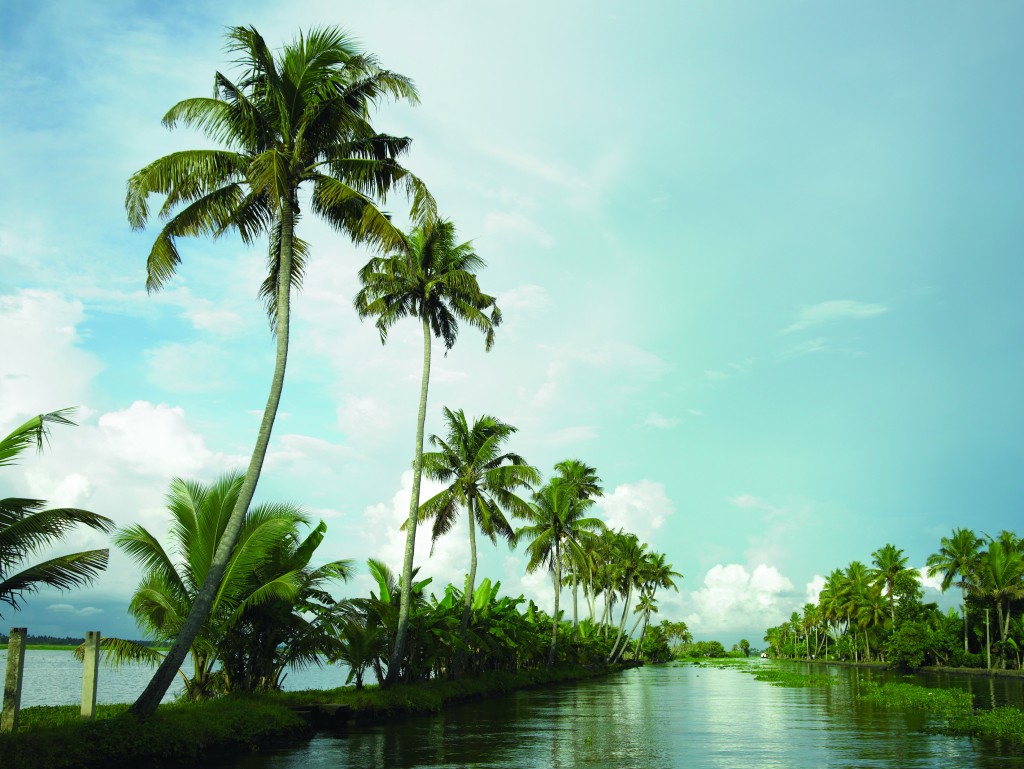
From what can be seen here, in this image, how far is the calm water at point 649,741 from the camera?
47.9 feet

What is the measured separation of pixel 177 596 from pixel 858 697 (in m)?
28.2

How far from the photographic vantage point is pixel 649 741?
60.3ft

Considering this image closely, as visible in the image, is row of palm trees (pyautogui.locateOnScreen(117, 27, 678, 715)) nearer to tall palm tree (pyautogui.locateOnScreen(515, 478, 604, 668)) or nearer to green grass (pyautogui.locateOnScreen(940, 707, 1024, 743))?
green grass (pyautogui.locateOnScreen(940, 707, 1024, 743))

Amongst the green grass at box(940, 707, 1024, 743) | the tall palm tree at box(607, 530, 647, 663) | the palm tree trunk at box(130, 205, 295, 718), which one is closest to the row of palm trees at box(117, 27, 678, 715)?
the palm tree trunk at box(130, 205, 295, 718)

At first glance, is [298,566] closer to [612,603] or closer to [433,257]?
[433,257]

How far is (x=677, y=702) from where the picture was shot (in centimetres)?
3253

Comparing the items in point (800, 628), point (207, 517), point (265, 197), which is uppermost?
point (265, 197)

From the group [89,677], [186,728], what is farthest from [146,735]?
[89,677]

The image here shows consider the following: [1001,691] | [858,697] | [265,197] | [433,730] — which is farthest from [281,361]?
[1001,691]

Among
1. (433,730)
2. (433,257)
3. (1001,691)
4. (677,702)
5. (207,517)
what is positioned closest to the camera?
(207,517)

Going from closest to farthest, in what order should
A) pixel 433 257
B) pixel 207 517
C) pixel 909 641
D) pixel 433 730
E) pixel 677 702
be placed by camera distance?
pixel 207 517, pixel 433 730, pixel 433 257, pixel 677 702, pixel 909 641

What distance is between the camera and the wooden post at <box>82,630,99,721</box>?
43.7ft

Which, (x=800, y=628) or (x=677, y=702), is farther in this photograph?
(x=800, y=628)

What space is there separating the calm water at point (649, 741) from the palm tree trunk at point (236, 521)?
210cm
